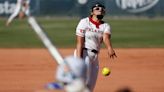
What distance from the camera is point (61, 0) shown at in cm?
3097

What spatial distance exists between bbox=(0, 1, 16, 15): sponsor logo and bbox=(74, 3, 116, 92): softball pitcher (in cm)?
2336

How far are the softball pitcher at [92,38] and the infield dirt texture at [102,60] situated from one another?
992 mm

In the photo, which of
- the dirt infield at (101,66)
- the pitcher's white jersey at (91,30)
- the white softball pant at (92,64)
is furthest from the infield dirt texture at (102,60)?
the pitcher's white jersey at (91,30)

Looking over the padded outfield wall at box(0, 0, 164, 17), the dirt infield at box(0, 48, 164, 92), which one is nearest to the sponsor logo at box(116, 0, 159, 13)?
the padded outfield wall at box(0, 0, 164, 17)

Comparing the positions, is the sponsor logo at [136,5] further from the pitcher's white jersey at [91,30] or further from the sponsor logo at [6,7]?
the pitcher's white jersey at [91,30]

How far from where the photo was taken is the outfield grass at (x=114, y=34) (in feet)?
61.0

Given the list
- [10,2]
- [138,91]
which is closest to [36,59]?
[138,91]

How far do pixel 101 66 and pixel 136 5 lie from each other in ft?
59.3

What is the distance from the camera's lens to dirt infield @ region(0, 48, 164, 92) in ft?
34.0

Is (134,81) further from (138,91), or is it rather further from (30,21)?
(30,21)

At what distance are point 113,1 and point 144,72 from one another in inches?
748

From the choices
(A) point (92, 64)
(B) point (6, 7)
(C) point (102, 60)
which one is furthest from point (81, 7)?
(A) point (92, 64)

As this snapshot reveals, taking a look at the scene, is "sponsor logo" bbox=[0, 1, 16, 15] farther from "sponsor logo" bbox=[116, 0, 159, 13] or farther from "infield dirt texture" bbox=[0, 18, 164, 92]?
"sponsor logo" bbox=[116, 0, 159, 13]

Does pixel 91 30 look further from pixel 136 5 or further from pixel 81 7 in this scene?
pixel 136 5
